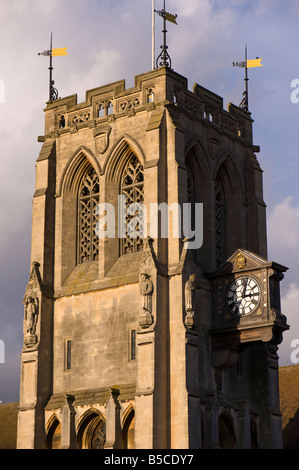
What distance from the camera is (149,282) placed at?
185 ft

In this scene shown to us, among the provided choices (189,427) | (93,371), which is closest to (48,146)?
(93,371)

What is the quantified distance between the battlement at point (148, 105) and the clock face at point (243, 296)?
8.04 meters

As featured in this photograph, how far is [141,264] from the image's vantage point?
5684cm

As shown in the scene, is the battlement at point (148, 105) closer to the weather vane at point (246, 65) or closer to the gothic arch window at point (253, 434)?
the weather vane at point (246, 65)

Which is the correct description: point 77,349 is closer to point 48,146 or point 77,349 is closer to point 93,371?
point 93,371

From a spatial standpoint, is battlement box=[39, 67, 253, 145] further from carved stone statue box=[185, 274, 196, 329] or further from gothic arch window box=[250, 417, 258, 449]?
gothic arch window box=[250, 417, 258, 449]

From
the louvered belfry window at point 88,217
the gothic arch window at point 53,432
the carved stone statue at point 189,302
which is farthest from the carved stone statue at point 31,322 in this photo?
the carved stone statue at point 189,302

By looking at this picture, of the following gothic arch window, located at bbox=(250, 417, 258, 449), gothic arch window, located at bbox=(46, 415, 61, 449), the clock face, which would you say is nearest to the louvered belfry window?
the clock face

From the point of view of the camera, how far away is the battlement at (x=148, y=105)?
5988cm

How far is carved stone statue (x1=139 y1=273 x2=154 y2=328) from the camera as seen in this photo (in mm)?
55875

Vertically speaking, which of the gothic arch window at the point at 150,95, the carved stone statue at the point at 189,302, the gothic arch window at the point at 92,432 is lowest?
the gothic arch window at the point at 92,432

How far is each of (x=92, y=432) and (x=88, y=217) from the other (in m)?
9.85
